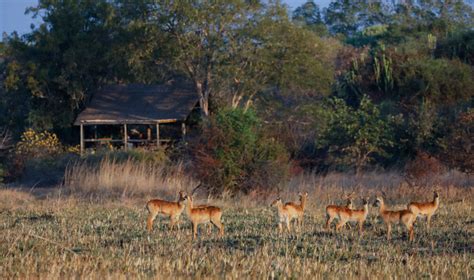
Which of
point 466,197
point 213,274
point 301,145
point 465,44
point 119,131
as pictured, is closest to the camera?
point 213,274

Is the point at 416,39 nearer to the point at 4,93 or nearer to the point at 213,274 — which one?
the point at 4,93

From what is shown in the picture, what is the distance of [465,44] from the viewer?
1875 inches

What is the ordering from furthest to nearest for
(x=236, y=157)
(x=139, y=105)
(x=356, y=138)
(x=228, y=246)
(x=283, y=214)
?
(x=139, y=105) < (x=356, y=138) < (x=236, y=157) < (x=283, y=214) < (x=228, y=246)

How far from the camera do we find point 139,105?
42469 mm

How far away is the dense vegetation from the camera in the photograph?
34750 mm

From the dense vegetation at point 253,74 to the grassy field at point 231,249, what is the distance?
15360mm

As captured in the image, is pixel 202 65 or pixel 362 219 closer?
pixel 362 219

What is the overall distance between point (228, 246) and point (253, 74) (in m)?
28.5

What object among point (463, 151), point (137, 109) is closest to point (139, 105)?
point (137, 109)

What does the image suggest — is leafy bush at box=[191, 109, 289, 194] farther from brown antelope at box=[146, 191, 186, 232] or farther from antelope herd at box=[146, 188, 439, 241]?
brown antelope at box=[146, 191, 186, 232]

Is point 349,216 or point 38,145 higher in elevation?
point 349,216

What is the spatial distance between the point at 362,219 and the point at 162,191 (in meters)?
10.6

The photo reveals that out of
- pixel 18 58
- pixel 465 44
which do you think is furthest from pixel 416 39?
pixel 18 58

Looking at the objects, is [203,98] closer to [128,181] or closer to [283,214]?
[128,181]
